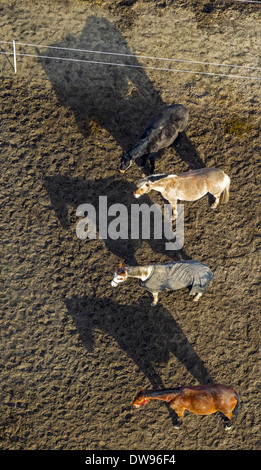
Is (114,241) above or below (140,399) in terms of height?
above

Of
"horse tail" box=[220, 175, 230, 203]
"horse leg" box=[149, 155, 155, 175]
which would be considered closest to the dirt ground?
"horse tail" box=[220, 175, 230, 203]

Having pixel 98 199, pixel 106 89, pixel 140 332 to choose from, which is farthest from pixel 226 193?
pixel 106 89

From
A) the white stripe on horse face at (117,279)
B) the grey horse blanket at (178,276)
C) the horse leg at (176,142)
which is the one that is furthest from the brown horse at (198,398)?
the horse leg at (176,142)

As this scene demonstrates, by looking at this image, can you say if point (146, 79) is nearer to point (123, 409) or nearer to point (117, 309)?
point (117, 309)

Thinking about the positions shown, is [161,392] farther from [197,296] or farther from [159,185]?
[159,185]

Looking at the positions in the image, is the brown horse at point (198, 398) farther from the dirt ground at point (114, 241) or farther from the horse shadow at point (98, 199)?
the horse shadow at point (98, 199)

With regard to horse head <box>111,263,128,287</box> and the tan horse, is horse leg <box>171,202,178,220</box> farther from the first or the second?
horse head <box>111,263,128,287</box>

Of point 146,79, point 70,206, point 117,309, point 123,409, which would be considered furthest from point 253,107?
point 123,409

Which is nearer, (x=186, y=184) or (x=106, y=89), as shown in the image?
(x=186, y=184)
